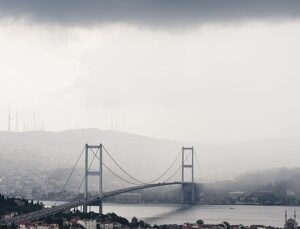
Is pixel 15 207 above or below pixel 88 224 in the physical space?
above

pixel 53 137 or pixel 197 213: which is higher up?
pixel 53 137

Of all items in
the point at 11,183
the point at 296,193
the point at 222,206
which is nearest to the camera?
the point at 222,206

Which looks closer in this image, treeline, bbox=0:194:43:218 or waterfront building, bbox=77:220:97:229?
waterfront building, bbox=77:220:97:229

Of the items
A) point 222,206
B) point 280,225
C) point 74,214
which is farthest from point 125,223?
point 222,206

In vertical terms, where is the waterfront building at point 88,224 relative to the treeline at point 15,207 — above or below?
below

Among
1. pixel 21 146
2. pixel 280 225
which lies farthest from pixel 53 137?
pixel 280 225

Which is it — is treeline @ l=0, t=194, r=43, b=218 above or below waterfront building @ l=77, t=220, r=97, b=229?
above

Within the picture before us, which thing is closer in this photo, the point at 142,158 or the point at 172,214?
the point at 172,214

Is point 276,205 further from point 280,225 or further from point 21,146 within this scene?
point 21,146

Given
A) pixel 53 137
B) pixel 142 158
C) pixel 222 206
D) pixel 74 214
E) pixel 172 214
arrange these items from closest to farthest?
pixel 74 214
pixel 172 214
pixel 222 206
pixel 142 158
pixel 53 137

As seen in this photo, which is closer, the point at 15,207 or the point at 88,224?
the point at 88,224

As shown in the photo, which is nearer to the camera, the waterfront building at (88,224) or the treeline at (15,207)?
the waterfront building at (88,224)
